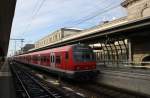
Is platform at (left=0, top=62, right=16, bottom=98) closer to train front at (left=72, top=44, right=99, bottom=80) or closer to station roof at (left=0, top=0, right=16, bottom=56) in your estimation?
train front at (left=72, top=44, right=99, bottom=80)

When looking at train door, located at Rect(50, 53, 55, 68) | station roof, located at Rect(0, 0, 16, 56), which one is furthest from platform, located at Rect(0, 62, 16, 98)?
station roof, located at Rect(0, 0, 16, 56)

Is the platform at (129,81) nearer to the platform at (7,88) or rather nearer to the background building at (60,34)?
the platform at (7,88)

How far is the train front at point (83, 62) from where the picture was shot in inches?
706

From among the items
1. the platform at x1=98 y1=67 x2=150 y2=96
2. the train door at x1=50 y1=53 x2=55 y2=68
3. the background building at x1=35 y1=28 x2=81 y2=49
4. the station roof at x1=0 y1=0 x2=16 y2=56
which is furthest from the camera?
the background building at x1=35 y1=28 x2=81 y2=49

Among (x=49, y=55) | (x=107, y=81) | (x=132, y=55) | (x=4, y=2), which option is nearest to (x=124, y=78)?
(x=107, y=81)

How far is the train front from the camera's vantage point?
17922 millimetres

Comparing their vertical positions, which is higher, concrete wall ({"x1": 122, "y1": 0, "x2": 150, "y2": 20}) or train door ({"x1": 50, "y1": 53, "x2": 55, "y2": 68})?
concrete wall ({"x1": 122, "y1": 0, "x2": 150, "y2": 20})

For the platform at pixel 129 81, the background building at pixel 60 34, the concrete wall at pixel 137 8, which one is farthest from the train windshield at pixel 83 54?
the background building at pixel 60 34

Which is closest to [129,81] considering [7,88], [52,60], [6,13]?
[7,88]

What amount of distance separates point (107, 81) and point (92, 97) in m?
4.68

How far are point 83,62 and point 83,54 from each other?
636mm

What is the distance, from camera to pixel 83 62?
1839 cm

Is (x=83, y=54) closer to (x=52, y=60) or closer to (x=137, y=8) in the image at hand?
(x=52, y=60)

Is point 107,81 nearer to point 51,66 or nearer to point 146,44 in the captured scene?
point 51,66
